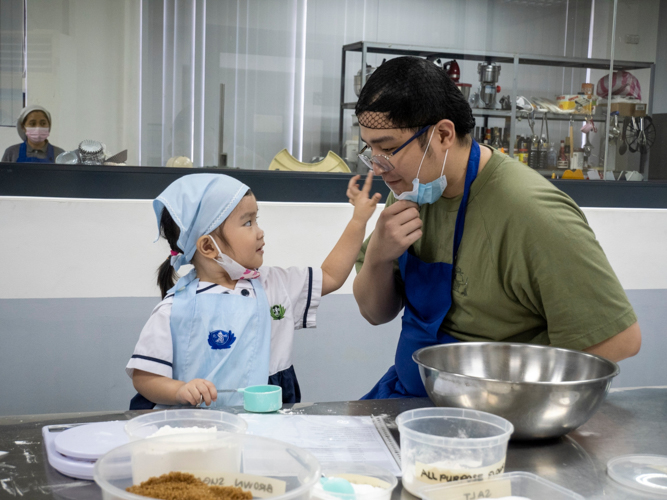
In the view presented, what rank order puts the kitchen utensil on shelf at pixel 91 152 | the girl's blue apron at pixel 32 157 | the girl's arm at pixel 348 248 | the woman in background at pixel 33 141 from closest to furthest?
the girl's arm at pixel 348 248 → the girl's blue apron at pixel 32 157 → the woman in background at pixel 33 141 → the kitchen utensil on shelf at pixel 91 152

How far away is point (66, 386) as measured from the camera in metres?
2.25

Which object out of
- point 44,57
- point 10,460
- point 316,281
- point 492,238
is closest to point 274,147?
point 44,57

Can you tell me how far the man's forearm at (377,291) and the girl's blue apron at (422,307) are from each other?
5 centimetres

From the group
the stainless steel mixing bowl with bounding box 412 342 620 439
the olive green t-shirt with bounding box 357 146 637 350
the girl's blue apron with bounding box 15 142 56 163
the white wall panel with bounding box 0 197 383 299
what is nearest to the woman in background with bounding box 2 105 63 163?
the girl's blue apron with bounding box 15 142 56 163

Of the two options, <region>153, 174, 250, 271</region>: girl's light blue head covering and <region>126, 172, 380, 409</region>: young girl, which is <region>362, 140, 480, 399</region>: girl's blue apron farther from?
<region>153, 174, 250, 271</region>: girl's light blue head covering

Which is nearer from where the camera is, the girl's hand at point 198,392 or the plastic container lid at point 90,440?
the plastic container lid at point 90,440

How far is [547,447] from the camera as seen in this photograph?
3.14ft

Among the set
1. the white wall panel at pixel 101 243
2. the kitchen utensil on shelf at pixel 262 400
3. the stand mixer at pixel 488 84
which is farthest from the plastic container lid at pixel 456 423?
the stand mixer at pixel 488 84

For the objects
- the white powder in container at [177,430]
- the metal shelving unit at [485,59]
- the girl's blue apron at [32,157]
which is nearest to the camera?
the white powder in container at [177,430]

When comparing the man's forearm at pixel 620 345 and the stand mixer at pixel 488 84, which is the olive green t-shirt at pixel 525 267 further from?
the stand mixer at pixel 488 84

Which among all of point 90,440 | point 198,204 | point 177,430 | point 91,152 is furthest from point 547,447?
point 91,152

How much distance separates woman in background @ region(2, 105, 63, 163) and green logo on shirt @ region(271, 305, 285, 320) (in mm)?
1279

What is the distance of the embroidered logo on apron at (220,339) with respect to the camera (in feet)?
4.54

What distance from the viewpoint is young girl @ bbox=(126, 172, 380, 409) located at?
52.6 inches
